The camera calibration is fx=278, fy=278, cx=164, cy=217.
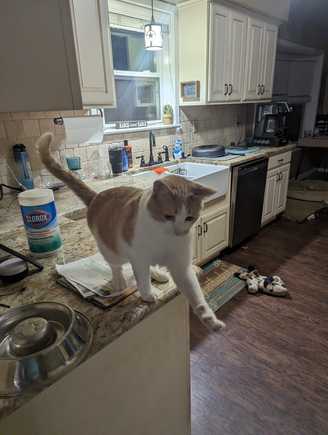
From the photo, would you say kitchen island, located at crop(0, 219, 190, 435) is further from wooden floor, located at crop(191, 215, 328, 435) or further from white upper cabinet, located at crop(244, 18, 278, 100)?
white upper cabinet, located at crop(244, 18, 278, 100)

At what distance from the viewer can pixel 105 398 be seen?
717 mm

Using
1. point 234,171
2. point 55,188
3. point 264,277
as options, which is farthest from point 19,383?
point 234,171

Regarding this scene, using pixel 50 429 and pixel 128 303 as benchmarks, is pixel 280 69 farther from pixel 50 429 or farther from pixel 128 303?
pixel 50 429

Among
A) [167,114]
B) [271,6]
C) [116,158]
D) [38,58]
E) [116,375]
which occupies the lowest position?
[116,375]

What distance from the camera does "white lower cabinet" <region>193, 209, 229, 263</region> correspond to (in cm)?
237

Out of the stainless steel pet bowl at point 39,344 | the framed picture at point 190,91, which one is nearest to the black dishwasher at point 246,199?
the framed picture at point 190,91

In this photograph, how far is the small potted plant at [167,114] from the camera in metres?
2.70

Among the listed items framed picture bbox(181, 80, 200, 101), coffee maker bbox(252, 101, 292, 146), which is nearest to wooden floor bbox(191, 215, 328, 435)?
coffee maker bbox(252, 101, 292, 146)

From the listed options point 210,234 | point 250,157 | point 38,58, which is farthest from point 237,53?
point 38,58

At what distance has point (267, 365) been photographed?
5.35ft

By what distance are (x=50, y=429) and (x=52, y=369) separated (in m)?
0.18

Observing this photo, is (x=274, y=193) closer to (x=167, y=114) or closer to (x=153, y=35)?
(x=167, y=114)

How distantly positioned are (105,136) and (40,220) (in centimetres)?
151

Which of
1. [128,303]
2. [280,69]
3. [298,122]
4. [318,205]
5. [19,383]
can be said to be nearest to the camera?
[19,383]
